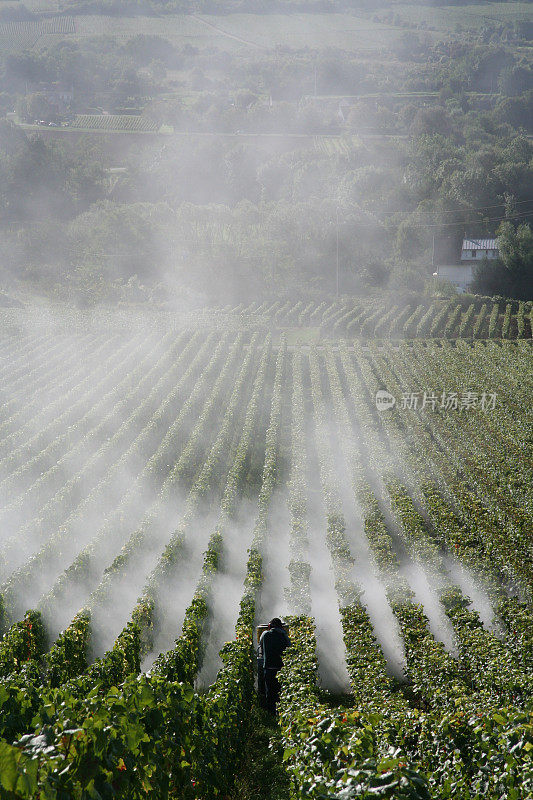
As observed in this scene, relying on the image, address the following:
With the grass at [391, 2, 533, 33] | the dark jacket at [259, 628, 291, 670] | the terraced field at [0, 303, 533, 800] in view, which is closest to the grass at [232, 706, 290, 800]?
the terraced field at [0, 303, 533, 800]

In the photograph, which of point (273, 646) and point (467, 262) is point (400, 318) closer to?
point (467, 262)

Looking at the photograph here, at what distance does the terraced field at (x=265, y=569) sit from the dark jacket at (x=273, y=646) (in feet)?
0.92

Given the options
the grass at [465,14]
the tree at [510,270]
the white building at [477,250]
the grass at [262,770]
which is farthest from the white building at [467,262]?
the grass at [465,14]

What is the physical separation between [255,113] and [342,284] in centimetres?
6615

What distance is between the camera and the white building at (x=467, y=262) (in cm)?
6538

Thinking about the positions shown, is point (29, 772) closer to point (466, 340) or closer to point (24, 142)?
point (466, 340)

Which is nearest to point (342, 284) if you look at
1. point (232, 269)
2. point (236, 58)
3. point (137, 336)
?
point (232, 269)

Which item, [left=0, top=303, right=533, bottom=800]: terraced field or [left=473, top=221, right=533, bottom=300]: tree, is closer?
[left=0, top=303, right=533, bottom=800]: terraced field

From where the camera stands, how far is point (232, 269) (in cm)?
6519

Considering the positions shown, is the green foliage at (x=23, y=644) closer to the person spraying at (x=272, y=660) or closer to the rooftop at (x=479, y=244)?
the person spraying at (x=272, y=660)

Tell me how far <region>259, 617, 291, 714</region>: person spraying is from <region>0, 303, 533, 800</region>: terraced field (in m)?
0.31

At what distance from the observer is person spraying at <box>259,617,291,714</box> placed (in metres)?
10.1

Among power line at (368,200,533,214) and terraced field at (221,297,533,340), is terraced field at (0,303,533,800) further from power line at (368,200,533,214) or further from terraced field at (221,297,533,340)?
power line at (368,200,533,214)

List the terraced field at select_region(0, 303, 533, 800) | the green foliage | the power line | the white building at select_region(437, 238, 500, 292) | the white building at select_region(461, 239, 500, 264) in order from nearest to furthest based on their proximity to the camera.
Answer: the terraced field at select_region(0, 303, 533, 800) < the green foliage < the white building at select_region(437, 238, 500, 292) < the white building at select_region(461, 239, 500, 264) < the power line
